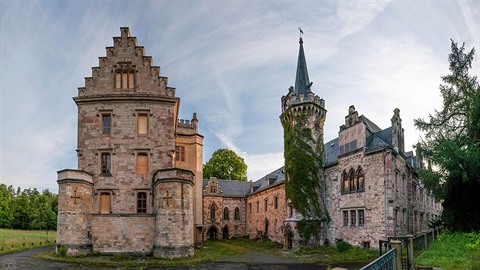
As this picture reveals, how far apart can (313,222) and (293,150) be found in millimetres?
6451

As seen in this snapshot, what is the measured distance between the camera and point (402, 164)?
28.1m

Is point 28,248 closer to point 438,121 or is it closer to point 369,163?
point 369,163

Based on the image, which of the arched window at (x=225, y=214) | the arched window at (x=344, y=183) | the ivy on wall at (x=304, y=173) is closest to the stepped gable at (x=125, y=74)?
the ivy on wall at (x=304, y=173)

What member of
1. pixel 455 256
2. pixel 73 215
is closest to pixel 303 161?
pixel 455 256

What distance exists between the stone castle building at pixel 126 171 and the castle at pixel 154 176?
7cm

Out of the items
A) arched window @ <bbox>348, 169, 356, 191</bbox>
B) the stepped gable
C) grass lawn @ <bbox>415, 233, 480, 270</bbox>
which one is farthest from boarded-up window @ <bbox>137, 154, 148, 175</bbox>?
grass lawn @ <bbox>415, 233, 480, 270</bbox>

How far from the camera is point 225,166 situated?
201 feet

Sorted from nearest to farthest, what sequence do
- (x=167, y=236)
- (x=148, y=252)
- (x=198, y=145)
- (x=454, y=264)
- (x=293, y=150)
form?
(x=454, y=264) → (x=167, y=236) → (x=148, y=252) → (x=293, y=150) → (x=198, y=145)

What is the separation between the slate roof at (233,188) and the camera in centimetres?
5138

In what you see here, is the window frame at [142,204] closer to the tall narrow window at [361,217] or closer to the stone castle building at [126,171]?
the stone castle building at [126,171]

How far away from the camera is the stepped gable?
26.5 meters

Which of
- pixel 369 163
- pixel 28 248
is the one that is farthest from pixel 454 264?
pixel 28 248

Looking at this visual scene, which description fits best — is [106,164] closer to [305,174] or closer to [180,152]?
[180,152]

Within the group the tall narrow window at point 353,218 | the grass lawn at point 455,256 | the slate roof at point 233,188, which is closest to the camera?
the grass lawn at point 455,256
